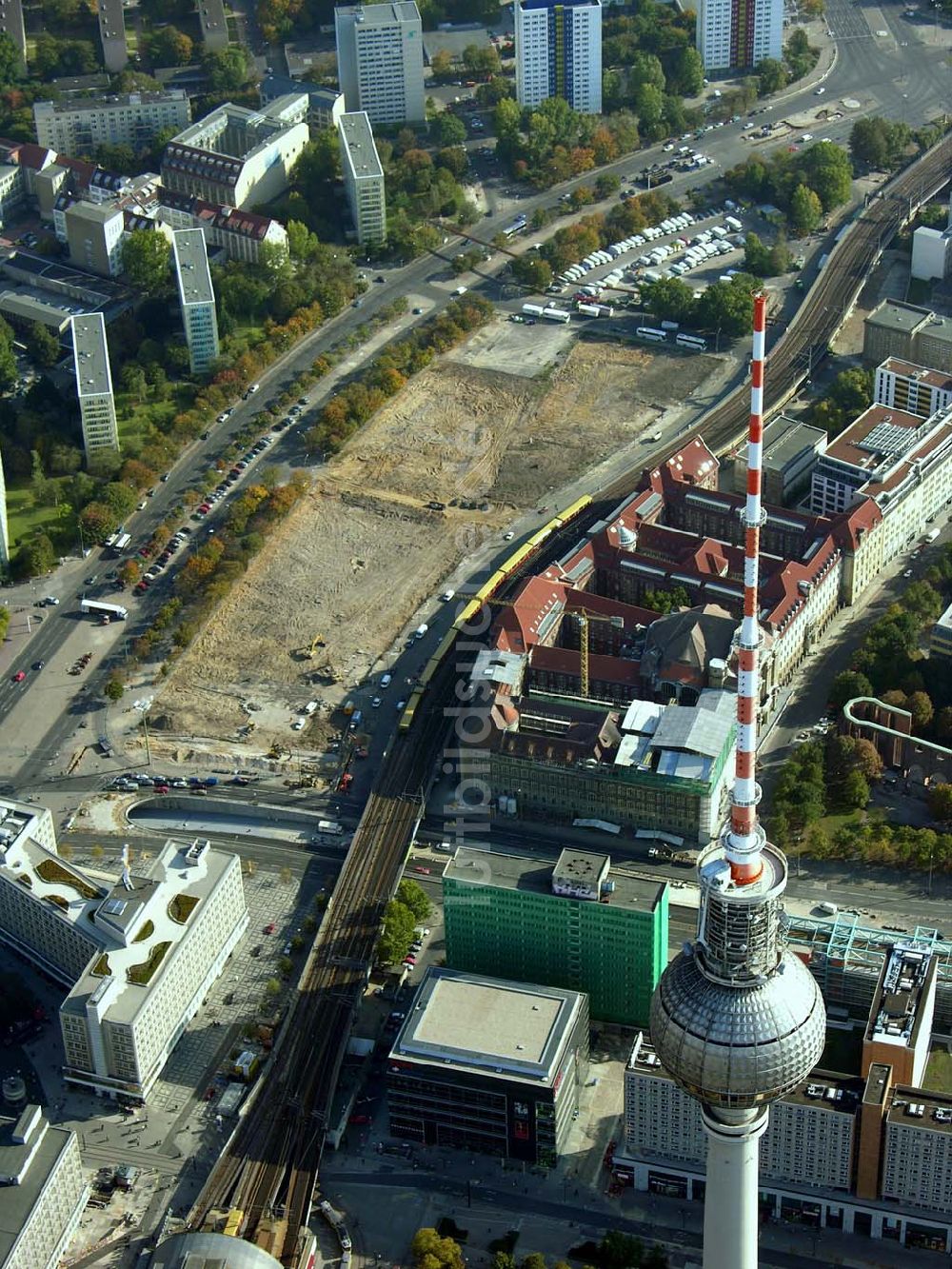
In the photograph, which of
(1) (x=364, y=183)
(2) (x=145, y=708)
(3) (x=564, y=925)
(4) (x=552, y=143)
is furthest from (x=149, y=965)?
(4) (x=552, y=143)

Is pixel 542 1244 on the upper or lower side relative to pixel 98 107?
lower

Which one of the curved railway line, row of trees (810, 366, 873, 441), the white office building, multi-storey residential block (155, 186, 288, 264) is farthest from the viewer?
multi-storey residential block (155, 186, 288, 264)

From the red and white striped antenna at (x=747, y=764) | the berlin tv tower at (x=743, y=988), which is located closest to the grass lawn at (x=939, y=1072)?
the berlin tv tower at (x=743, y=988)

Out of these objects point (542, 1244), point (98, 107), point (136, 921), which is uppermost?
point (98, 107)

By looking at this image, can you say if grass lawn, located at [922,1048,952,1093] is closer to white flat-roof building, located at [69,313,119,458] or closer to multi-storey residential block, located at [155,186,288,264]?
white flat-roof building, located at [69,313,119,458]

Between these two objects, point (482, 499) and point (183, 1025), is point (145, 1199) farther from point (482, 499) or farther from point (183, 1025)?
point (482, 499)

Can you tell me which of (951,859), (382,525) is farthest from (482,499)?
(951,859)

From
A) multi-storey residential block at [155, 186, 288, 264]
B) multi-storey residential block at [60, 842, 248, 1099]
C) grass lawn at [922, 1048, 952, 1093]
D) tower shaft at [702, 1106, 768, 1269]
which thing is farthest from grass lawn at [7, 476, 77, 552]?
tower shaft at [702, 1106, 768, 1269]
